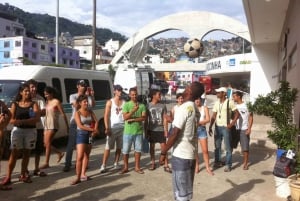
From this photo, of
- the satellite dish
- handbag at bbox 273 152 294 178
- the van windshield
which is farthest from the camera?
the satellite dish

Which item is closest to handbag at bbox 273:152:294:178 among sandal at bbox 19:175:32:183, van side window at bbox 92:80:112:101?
sandal at bbox 19:175:32:183

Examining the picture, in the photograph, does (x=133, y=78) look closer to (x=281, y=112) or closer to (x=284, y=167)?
(x=281, y=112)

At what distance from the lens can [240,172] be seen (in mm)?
7977

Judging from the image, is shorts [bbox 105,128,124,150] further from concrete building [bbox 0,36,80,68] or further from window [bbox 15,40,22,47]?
window [bbox 15,40,22,47]

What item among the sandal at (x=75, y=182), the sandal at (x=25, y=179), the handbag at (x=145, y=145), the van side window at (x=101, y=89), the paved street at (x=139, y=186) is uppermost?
the van side window at (x=101, y=89)

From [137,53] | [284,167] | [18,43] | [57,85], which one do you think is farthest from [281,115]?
[18,43]

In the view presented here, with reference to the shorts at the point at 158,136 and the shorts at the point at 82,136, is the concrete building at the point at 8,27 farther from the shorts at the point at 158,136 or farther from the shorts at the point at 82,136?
the shorts at the point at 82,136

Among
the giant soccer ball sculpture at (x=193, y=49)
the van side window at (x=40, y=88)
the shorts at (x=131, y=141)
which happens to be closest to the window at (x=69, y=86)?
the van side window at (x=40, y=88)

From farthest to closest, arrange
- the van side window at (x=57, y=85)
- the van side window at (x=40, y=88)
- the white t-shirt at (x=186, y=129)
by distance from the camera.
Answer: the van side window at (x=57, y=85) → the van side window at (x=40, y=88) → the white t-shirt at (x=186, y=129)

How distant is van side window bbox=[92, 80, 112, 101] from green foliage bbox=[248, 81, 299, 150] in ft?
20.5

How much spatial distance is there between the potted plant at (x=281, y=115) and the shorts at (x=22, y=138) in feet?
12.4

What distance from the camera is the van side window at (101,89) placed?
12.2 m

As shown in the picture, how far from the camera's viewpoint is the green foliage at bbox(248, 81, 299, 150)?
6.29 metres

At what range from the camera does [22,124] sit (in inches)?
247
